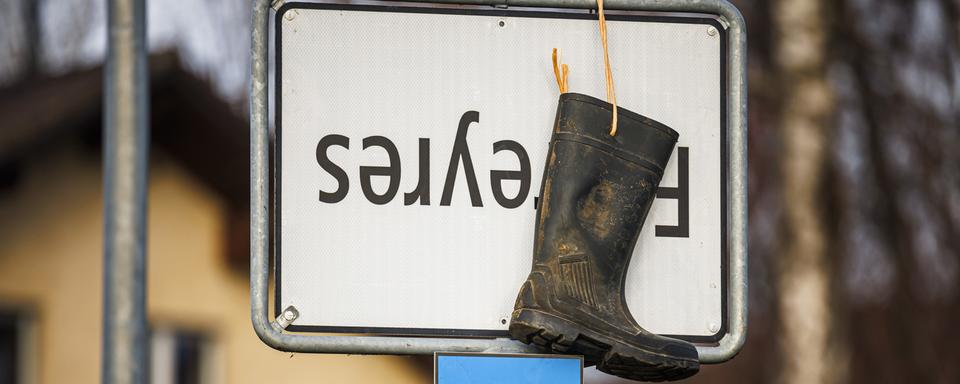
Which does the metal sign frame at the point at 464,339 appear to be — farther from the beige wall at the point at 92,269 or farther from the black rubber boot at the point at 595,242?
the beige wall at the point at 92,269

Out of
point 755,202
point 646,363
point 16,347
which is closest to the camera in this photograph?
point 646,363

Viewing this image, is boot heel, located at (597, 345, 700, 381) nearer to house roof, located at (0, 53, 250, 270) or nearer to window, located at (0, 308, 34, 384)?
house roof, located at (0, 53, 250, 270)

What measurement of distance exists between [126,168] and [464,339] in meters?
1.80

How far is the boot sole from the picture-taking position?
224cm

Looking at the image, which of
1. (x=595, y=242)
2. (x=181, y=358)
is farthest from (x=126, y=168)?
(x=181, y=358)

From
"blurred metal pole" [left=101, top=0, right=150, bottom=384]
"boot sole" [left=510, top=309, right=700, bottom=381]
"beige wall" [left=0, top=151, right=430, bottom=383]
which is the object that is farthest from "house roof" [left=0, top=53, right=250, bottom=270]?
"boot sole" [left=510, top=309, right=700, bottom=381]

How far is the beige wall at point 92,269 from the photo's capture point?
9148 millimetres

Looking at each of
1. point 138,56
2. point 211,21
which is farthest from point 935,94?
point 138,56

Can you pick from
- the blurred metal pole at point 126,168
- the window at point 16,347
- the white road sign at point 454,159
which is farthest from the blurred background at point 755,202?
the white road sign at point 454,159

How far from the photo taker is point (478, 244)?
2361 mm

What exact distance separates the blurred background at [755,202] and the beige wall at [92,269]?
0.01 m

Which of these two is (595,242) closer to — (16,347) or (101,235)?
(16,347)

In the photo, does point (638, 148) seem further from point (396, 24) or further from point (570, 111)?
point (396, 24)

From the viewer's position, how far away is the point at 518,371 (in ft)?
7.44
